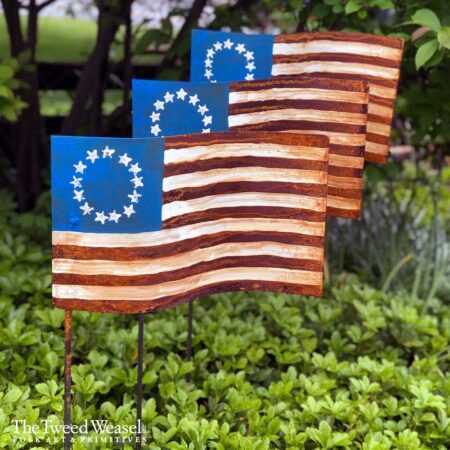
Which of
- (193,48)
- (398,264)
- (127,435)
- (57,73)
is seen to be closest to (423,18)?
(193,48)

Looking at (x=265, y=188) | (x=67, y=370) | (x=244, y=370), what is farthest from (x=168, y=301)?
(x=244, y=370)

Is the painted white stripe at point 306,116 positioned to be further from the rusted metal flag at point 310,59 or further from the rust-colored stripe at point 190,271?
the rust-colored stripe at point 190,271

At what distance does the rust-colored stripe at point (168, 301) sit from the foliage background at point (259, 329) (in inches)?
19.6

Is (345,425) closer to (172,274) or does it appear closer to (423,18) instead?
(172,274)

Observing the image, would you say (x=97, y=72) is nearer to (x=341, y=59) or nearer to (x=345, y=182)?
(x=341, y=59)

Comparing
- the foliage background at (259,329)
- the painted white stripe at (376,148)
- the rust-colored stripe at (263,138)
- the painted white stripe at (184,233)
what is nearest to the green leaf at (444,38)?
the foliage background at (259,329)

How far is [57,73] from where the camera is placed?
594 centimetres

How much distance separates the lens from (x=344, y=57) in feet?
10.2

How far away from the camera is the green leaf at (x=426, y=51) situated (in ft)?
10.2

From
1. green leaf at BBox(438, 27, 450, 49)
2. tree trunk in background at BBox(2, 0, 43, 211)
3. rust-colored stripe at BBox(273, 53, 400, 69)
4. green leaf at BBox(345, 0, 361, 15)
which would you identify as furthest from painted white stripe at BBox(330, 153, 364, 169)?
tree trunk in background at BBox(2, 0, 43, 211)

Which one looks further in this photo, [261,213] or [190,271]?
[261,213]

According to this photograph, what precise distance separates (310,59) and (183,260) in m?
1.19

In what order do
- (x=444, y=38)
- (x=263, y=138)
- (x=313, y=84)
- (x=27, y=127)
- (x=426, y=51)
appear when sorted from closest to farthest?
(x=263, y=138)
(x=313, y=84)
(x=444, y=38)
(x=426, y=51)
(x=27, y=127)

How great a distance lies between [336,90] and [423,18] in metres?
0.64
